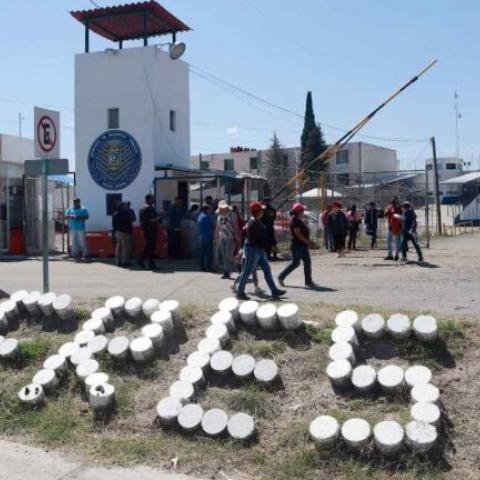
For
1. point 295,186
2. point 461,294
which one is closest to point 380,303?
point 461,294

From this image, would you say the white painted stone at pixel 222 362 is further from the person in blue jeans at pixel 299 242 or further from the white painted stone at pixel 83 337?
the person in blue jeans at pixel 299 242

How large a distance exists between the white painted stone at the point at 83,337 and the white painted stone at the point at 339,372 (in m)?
2.87

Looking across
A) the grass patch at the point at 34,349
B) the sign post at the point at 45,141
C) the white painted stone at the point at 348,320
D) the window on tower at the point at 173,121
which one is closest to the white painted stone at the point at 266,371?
the white painted stone at the point at 348,320

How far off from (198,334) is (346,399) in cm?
213

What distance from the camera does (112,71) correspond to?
1958cm

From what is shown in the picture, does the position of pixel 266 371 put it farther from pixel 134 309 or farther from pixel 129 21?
pixel 129 21

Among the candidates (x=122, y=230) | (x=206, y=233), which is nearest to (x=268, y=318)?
(x=206, y=233)

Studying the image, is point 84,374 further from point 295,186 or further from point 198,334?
point 295,186

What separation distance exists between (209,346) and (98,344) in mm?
1296

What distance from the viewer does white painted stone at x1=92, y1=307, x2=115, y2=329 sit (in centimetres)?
825

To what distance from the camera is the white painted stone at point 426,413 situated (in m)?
5.53

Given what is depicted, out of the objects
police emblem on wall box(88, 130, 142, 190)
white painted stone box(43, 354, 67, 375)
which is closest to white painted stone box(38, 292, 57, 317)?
white painted stone box(43, 354, 67, 375)

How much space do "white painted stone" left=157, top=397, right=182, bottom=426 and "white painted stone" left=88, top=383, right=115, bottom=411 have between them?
0.53 meters

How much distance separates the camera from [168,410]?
6.16 m
